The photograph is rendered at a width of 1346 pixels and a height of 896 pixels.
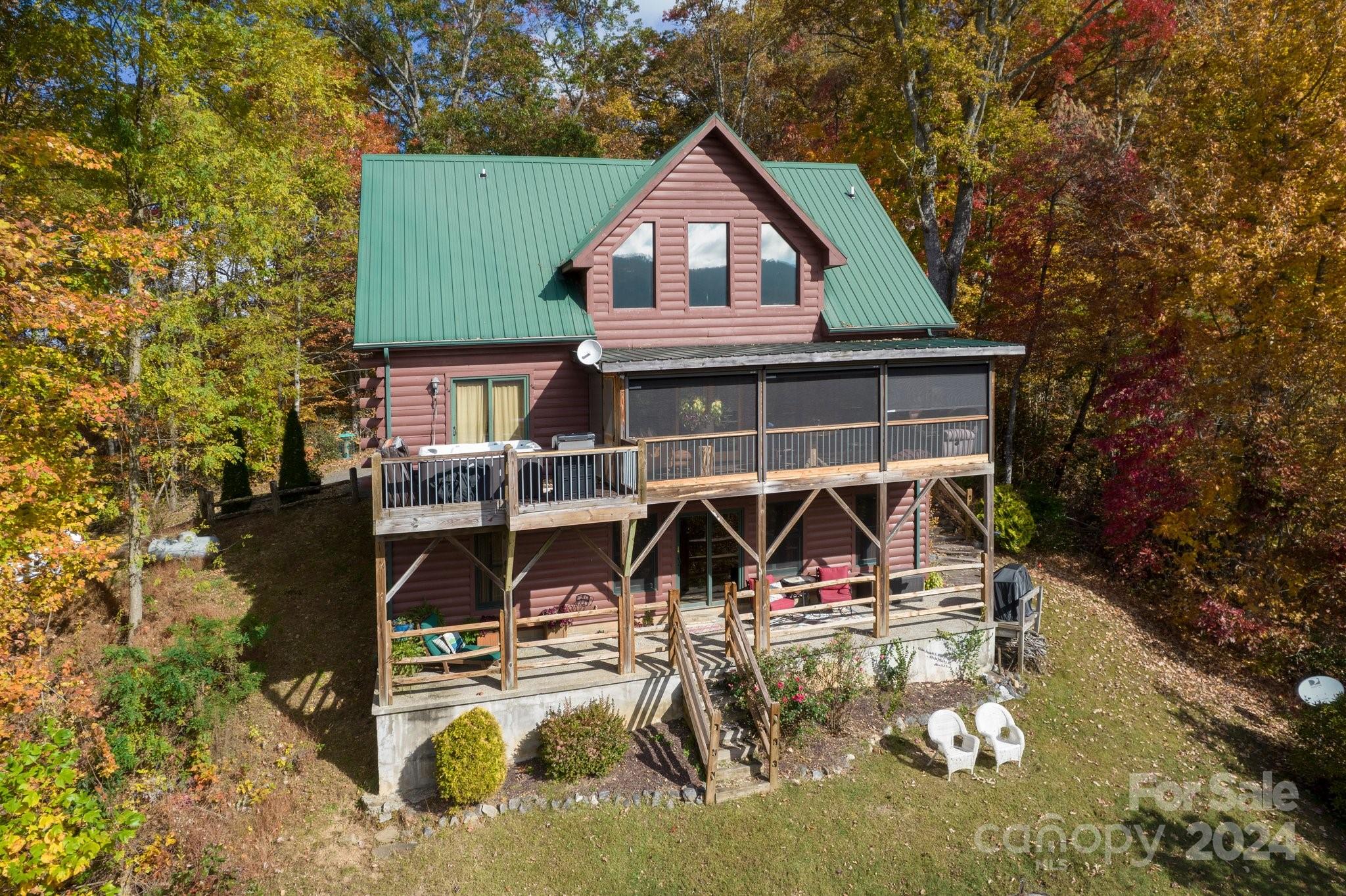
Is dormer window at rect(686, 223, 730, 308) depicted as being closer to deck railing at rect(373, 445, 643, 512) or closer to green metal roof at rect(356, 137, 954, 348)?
green metal roof at rect(356, 137, 954, 348)

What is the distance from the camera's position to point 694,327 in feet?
53.8

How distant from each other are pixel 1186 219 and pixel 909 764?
13.7 meters

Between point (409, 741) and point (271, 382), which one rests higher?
point (271, 382)

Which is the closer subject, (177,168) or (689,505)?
(177,168)

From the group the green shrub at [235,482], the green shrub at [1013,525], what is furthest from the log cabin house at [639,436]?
the green shrub at [235,482]

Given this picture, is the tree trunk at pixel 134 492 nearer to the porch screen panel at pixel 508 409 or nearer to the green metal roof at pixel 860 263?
the porch screen panel at pixel 508 409

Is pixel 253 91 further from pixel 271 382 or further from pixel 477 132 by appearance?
pixel 477 132

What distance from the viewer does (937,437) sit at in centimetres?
1536

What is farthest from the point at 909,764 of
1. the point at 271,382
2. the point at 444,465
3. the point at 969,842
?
the point at 271,382

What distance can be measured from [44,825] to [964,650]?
1426 cm

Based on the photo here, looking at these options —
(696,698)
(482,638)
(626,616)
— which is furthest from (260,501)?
(696,698)

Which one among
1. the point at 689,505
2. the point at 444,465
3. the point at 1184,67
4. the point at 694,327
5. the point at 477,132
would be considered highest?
the point at 477,132

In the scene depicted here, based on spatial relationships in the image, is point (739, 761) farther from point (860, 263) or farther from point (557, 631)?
point (860, 263)

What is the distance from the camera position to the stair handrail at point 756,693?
474 inches
